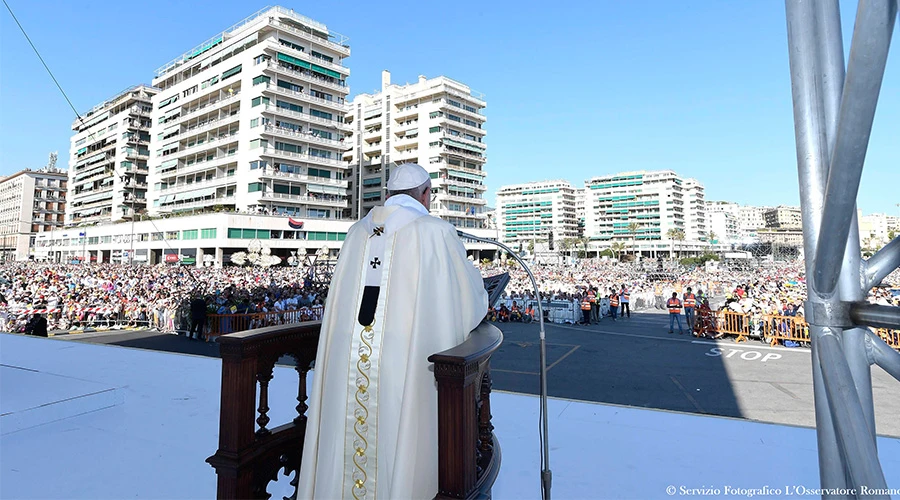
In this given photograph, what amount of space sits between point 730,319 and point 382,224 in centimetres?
1481

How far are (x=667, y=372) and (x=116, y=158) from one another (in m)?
75.9

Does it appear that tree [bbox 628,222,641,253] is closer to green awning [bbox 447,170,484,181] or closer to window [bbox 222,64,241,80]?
green awning [bbox 447,170,484,181]

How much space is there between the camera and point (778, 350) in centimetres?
1141

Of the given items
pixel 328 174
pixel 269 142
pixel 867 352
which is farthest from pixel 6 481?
pixel 328 174

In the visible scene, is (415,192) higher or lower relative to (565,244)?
lower

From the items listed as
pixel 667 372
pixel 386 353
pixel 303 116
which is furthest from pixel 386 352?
pixel 303 116

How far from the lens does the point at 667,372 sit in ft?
28.6

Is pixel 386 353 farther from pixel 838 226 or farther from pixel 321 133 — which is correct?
pixel 321 133

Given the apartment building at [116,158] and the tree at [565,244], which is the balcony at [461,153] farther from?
the tree at [565,244]

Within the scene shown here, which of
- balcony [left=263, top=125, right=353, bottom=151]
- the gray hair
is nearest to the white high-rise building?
balcony [left=263, top=125, right=353, bottom=151]

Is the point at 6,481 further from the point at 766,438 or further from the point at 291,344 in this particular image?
the point at 766,438

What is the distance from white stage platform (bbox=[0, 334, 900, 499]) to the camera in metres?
2.48

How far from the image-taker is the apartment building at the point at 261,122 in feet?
146

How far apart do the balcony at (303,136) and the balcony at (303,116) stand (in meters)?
1.46
